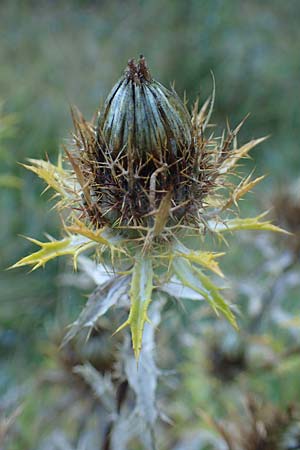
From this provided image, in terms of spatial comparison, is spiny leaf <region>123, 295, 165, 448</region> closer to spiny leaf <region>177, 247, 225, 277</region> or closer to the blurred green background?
spiny leaf <region>177, 247, 225, 277</region>

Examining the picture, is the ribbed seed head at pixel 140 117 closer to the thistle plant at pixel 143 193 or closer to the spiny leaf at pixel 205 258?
the thistle plant at pixel 143 193

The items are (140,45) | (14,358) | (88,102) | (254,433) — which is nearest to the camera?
(254,433)

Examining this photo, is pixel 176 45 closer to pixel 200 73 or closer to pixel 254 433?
pixel 200 73

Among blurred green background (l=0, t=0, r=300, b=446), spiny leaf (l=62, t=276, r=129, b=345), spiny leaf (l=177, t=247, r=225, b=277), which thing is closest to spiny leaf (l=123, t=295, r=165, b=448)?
spiny leaf (l=62, t=276, r=129, b=345)

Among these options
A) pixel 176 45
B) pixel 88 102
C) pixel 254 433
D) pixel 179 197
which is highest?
pixel 176 45

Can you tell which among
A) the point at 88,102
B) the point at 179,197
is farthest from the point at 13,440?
the point at 88,102

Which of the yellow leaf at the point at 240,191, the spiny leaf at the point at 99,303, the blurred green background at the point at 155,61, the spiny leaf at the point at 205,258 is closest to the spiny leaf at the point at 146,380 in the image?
the spiny leaf at the point at 99,303

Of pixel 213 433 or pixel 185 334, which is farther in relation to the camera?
pixel 185 334
